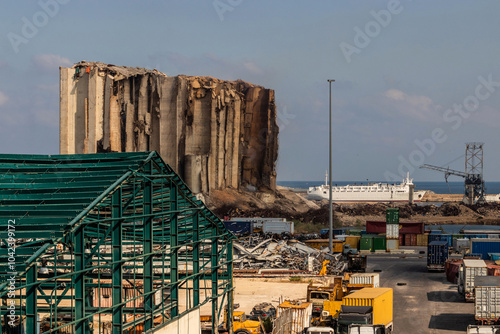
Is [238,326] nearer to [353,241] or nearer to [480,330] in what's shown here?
[480,330]

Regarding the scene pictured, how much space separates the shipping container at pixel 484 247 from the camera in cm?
6219

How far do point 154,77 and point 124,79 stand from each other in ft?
17.7

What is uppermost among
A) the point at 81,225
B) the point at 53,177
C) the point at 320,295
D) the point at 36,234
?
the point at 53,177

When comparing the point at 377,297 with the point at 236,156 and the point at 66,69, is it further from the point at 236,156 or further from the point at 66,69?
the point at 236,156

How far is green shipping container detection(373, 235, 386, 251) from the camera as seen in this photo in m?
75.6

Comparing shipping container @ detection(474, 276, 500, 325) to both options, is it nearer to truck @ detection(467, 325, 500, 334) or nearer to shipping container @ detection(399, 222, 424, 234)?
truck @ detection(467, 325, 500, 334)

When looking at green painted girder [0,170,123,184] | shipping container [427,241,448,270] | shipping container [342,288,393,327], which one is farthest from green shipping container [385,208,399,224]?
green painted girder [0,170,123,184]

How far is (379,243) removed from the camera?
7581cm

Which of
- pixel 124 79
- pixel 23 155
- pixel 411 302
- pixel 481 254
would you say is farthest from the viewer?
pixel 124 79

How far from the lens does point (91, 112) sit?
11025 centimetres

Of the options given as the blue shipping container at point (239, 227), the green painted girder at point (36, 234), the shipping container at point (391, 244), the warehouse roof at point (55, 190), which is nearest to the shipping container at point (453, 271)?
the shipping container at point (391, 244)

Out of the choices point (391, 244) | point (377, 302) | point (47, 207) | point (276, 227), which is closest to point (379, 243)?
point (391, 244)

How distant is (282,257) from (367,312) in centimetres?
2839

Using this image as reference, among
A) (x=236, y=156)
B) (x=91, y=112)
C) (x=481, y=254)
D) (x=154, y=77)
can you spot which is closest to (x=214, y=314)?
(x=481, y=254)
